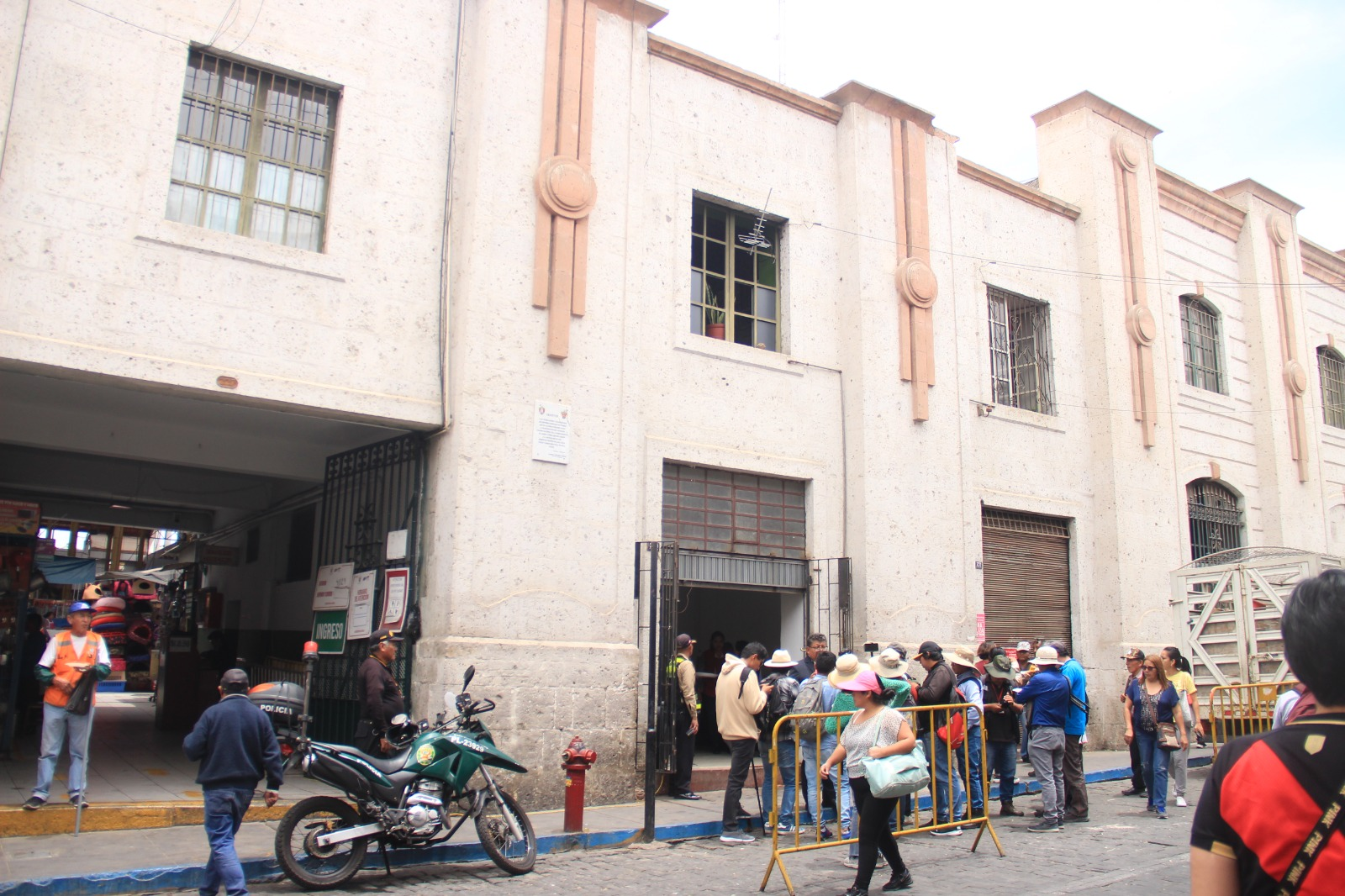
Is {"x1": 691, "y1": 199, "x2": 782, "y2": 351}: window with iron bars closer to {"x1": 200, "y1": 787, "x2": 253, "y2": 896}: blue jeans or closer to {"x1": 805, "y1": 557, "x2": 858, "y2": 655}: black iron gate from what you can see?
{"x1": 805, "y1": 557, "x2": 858, "y2": 655}: black iron gate

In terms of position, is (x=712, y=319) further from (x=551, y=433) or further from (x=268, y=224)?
(x=268, y=224)

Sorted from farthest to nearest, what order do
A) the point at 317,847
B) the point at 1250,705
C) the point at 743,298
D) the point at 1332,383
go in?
the point at 1332,383, the point at 743,298, the point at 1250,705, the point at 317,847

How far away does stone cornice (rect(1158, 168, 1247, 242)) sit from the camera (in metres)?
19.0

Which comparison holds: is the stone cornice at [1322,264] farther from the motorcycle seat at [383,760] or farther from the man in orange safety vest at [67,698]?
the man in orange safety vest at [67,698]

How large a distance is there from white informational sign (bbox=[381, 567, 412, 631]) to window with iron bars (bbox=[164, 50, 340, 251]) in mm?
3342

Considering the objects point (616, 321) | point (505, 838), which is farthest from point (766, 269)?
point (505, 838)

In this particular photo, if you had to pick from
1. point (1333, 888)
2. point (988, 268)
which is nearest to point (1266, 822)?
point (1333, 888)

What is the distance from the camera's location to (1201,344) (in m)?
19.3

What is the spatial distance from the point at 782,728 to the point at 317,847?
4.36 metres

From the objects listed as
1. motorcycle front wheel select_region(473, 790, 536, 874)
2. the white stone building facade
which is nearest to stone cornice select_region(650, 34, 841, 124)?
the white stone building facade

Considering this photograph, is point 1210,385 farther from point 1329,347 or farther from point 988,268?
point 988,268

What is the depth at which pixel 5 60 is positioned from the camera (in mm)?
8742

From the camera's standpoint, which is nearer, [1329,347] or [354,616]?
[354,616]

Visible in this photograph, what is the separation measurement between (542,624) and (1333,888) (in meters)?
8.73
